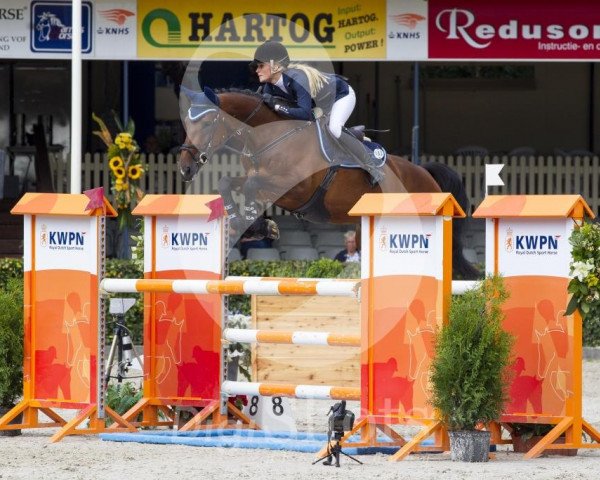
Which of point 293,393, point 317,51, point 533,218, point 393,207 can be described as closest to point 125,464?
point 293,393

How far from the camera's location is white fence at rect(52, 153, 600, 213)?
15.7m

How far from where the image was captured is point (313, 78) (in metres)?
8.62

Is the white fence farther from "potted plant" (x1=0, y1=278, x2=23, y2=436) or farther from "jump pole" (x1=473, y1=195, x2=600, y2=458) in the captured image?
"jump pole" (x1=473, y1=195, x2=600, y2=458)

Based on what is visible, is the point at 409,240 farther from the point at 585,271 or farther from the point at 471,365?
the point at 585,271

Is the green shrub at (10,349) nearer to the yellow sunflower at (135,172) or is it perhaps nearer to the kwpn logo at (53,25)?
the yellow sunflower at (135,172)

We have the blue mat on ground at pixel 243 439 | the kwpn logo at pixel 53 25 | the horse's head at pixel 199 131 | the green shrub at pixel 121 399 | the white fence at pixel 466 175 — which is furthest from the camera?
the white fence at pixel 466 175

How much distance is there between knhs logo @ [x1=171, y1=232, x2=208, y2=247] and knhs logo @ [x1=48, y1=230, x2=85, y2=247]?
54 cm

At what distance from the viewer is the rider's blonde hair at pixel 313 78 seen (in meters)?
8.51

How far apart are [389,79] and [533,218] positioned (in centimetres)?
1195

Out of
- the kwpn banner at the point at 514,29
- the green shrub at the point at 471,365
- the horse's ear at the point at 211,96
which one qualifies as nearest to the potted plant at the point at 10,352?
the horse's ear at the point at 211,96

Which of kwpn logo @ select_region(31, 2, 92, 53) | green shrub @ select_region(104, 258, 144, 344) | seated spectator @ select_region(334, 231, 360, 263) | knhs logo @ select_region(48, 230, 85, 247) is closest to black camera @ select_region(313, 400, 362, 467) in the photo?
knhs logo @ select_region(48, 230, 85, 247)

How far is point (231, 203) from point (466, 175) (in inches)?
321

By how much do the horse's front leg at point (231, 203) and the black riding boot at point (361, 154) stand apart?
0.98 m

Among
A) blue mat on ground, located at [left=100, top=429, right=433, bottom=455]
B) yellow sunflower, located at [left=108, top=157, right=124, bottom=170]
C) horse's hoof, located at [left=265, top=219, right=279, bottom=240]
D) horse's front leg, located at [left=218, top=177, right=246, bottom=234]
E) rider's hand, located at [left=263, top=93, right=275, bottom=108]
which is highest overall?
rider's hand, located at [left=263, top=93, right=275, bottom=108]
